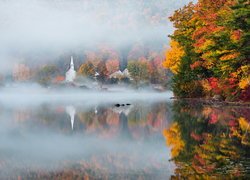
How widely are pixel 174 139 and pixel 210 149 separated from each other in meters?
3.28

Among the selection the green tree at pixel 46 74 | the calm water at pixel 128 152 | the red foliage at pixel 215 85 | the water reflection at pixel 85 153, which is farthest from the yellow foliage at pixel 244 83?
the green tree at pixel 46 74

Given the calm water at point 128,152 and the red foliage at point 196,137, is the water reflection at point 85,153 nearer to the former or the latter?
the calm water at point 128,152

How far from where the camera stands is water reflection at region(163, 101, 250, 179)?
39.1 ft

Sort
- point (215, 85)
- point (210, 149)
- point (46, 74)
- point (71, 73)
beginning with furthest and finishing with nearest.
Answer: point (71, 73), point (46, 74), point (215, 85), point (210, 149)

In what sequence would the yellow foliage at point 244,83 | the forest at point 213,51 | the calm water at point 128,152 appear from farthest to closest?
the yellow foliage at point 244,83 → the forest at point 213,51 → the calm water at point 128,152

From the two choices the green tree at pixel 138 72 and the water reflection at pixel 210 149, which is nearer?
the water reflection at pixel 210 149

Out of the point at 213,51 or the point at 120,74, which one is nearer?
the point at 213,51

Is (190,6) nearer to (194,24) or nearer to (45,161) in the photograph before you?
(194,24)

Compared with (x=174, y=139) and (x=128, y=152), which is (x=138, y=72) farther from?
(x=128, y=152)

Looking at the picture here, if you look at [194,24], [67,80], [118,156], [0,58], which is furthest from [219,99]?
[0,58]

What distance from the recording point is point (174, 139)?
61.3 ft

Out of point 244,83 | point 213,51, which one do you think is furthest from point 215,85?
point 244,83

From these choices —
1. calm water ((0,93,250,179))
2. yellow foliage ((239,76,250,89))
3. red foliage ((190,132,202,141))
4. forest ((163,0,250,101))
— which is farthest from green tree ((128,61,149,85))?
red foliage ((190,132,202,141))

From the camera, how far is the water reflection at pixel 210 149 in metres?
11.9
